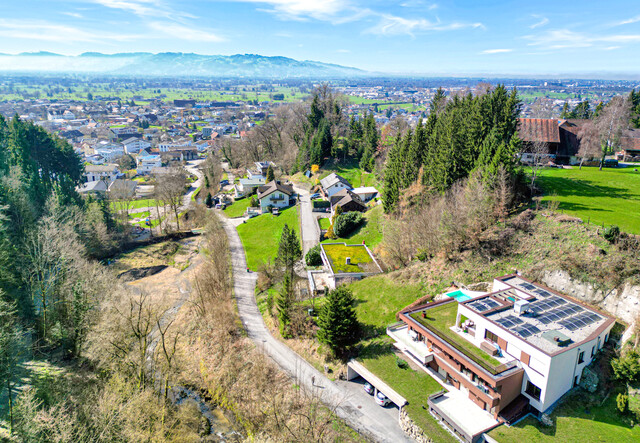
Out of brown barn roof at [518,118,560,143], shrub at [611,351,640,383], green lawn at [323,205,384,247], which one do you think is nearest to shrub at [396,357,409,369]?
shrub at [611,351,640,383]

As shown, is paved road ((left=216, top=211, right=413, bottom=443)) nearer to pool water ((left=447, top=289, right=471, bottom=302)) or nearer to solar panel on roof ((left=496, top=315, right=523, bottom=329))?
solar panel on roof ((left=496, top=315, right=523, bottom=329))

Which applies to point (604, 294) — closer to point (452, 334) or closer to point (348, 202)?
point (452, 334)

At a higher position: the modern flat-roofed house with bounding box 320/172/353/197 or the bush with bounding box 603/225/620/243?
the bush with bounding box 603/225/620/243

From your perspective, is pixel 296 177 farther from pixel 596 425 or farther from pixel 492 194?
pixel 596 425

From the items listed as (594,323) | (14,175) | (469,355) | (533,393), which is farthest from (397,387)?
(14,175)

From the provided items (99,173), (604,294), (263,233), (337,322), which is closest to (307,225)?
(263,233)

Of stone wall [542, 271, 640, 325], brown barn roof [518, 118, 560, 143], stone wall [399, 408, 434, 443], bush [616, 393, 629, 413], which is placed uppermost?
brown barn roof [518, 118, 560, 143]
